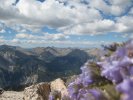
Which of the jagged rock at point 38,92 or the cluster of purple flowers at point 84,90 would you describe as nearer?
the cluster of purple flowers at point 84,90

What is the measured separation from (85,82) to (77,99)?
2.39 ft

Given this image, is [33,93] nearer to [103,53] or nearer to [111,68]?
[103,53]

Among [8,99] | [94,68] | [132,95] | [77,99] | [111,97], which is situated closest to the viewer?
[132,95]

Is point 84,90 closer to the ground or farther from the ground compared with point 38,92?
farther from the ground

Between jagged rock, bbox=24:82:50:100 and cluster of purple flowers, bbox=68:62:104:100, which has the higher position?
cluster of purple flowers, bbox=68:62:104:100

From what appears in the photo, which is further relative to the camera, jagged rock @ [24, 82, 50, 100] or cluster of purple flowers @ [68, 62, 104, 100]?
jagged rock @ [24, 82, 50, 100]

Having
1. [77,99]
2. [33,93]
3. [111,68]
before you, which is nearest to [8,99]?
[33,93]

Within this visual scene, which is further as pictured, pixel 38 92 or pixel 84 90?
pixel 38 92

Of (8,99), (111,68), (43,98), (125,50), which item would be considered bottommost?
(8,99)

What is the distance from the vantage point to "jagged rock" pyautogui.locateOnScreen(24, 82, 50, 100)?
59.3ft

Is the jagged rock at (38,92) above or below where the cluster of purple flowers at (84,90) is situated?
below

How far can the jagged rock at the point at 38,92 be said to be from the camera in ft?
59.3

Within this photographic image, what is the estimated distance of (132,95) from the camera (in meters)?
2.51

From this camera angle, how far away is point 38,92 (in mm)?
18453
